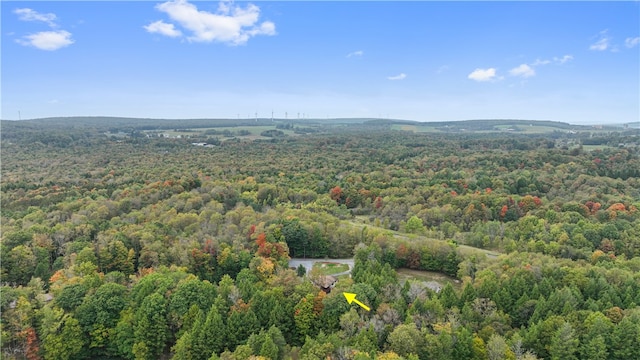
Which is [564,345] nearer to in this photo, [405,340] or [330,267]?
[405,340]

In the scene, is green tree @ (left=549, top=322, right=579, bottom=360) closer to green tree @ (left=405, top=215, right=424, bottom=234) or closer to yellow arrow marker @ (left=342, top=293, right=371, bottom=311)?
yellow arrow marker @ (left=342, top=293, right=371, bottom=311)

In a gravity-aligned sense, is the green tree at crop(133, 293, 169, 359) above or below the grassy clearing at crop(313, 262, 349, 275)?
above

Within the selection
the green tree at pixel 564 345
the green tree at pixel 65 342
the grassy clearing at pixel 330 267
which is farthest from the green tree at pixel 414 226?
the green tree at pixel 65 342

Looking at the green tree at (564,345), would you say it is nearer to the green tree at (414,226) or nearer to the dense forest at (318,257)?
the dense forest at (318,257)

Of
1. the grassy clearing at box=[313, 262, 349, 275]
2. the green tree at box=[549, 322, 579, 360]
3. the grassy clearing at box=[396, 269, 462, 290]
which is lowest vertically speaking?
the grassy clearing at box=[396, 269, 462, 290]

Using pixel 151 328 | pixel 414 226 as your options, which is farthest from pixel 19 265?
pixel 414 226

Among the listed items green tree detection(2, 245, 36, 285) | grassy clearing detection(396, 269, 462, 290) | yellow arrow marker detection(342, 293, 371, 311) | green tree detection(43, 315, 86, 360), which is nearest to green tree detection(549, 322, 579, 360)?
yellow arrow marker detection(342, 293, 371, 311)

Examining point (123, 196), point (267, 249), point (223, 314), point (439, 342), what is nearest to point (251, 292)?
point (223, 314)
